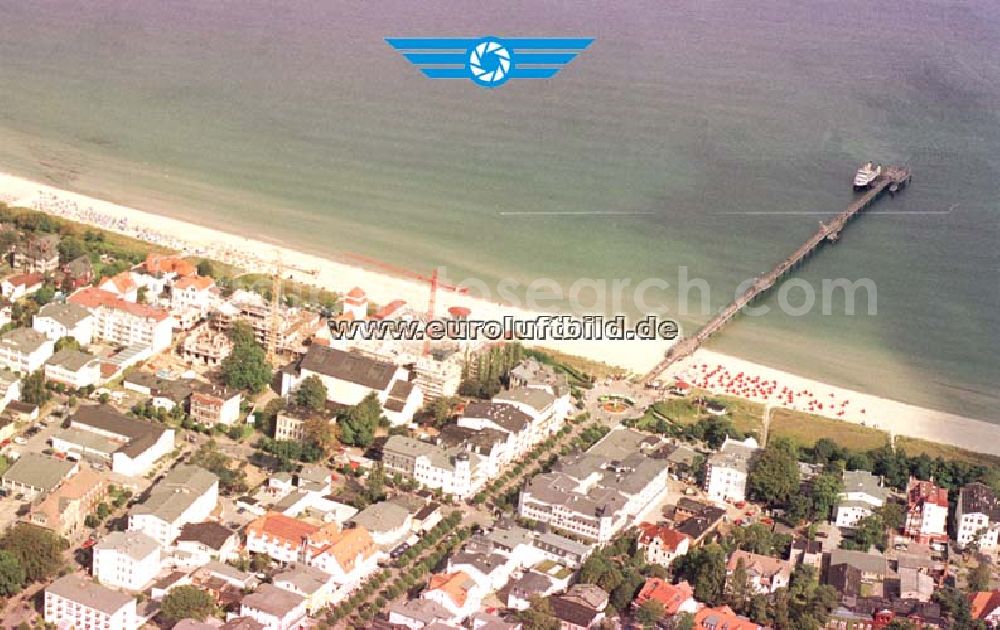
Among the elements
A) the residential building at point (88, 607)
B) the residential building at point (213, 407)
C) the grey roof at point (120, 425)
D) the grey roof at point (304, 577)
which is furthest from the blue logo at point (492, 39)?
the residential building at point (88, 607)

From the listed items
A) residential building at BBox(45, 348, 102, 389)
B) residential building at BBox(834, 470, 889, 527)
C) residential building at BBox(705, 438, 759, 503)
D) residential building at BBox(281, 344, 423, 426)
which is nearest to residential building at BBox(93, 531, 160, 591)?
residential building at BBox(45, 348, 102, 389)

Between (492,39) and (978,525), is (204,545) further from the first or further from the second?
(492,39)

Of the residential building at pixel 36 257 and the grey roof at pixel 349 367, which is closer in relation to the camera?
the grey roof at pixel 349 367

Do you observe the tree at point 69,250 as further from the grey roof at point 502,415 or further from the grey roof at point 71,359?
the grey roof at point 502,415

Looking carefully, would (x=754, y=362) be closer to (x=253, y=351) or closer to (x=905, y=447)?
(x=905, y=447)

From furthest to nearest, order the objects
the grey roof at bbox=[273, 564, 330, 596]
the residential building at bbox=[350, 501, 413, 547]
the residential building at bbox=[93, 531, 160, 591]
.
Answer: the residential building at bbox=[350, 501, 413, 547], the residential building at bbox=[93, 531, 160, 591], the grey roof at bbox=[273, 564, 330, 596]

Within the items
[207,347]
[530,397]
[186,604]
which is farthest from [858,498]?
[207,347]

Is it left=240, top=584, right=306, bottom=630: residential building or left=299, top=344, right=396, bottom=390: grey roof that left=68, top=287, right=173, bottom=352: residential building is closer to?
left=299, top=344, right=396, bottom=390: grey roof
